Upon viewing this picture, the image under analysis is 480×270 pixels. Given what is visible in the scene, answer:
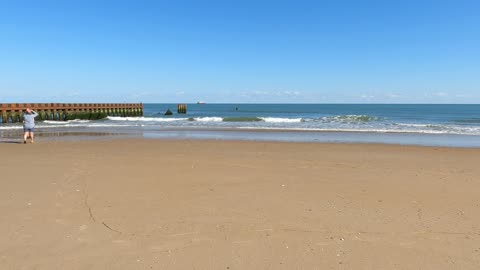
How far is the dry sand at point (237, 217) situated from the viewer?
3811mm

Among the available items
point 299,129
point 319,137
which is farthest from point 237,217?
point 299,129

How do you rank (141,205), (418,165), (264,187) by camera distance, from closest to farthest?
(141,205) < (264,187) < (418,165)

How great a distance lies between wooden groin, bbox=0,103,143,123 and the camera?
36.9m

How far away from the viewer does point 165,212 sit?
5301 mm

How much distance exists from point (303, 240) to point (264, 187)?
2.70 meters

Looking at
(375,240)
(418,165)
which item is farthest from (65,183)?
(418,165)

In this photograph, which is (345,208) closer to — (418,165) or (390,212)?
(390,212)

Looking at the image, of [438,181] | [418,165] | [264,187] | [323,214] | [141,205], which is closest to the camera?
[323,214]

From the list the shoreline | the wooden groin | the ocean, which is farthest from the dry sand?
the wooden groin

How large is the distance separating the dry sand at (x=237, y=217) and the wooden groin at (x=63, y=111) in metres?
32.8

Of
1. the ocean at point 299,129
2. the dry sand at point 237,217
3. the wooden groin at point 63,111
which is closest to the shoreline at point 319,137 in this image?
the ocean at point 299,129

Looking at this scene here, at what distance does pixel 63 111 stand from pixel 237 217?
43.5m

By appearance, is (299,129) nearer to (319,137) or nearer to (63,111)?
(319,137)

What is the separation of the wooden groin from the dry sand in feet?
108
